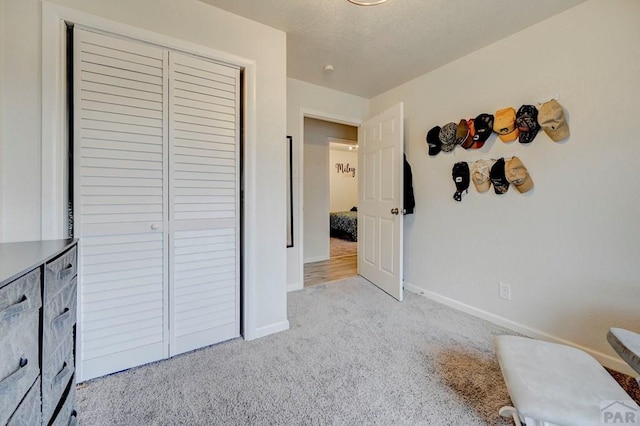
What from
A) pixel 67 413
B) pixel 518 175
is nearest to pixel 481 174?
pixel 518 175

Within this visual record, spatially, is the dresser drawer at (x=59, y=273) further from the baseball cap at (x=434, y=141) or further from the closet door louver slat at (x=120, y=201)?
the baseball cap at (x=434, y=141)

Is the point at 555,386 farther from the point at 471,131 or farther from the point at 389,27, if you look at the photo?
the point at 389,27

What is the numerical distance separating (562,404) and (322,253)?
3672 mm

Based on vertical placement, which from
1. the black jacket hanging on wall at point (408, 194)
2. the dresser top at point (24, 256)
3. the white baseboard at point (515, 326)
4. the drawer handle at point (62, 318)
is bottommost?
the white baseboard at point (515, 326)

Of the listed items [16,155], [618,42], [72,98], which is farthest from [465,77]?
[16,155]

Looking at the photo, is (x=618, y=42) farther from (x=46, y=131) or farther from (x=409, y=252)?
(x=46, y=131)

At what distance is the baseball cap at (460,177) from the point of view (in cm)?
247

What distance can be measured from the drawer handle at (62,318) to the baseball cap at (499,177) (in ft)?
9.17

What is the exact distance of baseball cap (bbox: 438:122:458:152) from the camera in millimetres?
2518

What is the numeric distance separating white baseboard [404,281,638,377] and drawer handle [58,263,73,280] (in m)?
2.86

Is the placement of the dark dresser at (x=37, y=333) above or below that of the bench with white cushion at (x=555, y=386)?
above

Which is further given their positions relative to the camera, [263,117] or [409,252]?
[409,252]

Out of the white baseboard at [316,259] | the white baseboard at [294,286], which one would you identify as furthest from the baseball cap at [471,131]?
the white baseboard at [316,259]

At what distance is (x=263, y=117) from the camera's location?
203 centimetres
